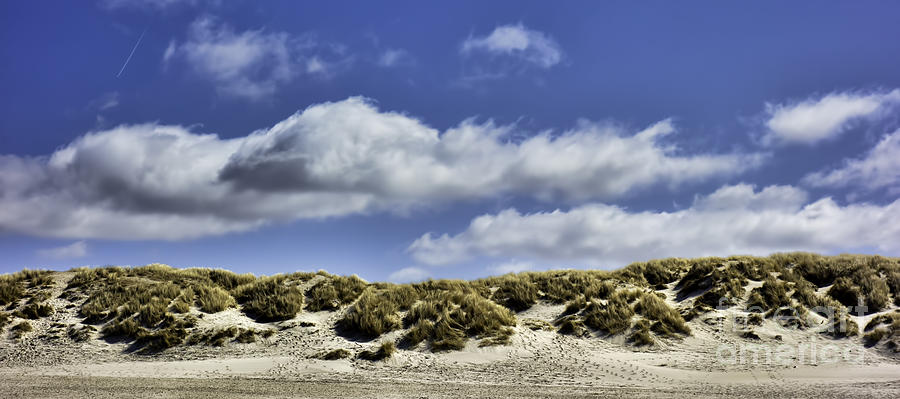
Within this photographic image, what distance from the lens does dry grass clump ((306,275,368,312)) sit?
20391mm

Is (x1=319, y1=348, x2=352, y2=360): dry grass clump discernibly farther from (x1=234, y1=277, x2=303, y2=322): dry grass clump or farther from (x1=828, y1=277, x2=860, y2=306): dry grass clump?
(x1=828, y1=277, x2=860, y2=306): dry grass clump

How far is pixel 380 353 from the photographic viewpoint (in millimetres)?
16047

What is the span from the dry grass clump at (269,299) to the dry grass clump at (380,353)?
171 inches

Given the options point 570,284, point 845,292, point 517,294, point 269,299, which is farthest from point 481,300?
point 845,292

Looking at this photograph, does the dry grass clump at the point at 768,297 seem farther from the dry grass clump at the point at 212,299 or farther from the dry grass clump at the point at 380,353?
the dry grass clump at the point at 212,299

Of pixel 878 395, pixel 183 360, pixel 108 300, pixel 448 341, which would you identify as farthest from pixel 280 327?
pixel 878 395

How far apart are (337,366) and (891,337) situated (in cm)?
1526

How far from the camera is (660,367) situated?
1515 centimetres

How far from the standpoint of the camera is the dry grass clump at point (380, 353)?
16.0m

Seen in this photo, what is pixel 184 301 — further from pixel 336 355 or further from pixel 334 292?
pixel 336 355

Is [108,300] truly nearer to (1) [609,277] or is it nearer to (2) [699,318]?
(1) [609,277]

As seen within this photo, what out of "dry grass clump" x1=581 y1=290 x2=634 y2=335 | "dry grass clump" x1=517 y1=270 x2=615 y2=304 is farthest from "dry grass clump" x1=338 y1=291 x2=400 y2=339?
"dry grass clump" x1=581 y1=290 x2=634 y2=335

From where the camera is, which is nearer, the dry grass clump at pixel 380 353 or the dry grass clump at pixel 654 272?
the dry grass clump at pixel 380 353

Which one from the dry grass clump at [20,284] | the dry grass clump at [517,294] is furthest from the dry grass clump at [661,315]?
the dry grass clump at [20,284]
